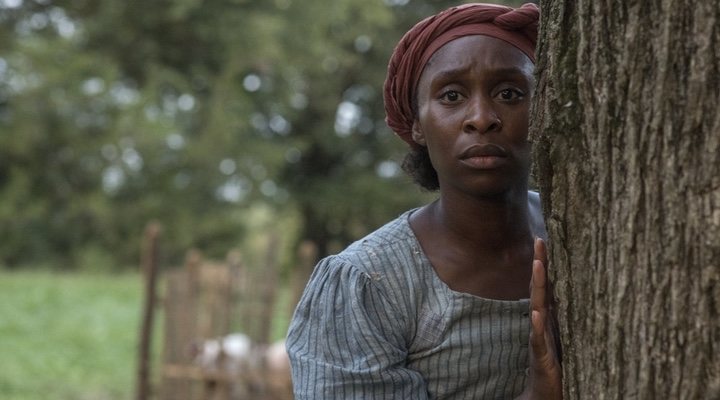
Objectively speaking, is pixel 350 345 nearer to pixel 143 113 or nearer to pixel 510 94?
pixel 510 94

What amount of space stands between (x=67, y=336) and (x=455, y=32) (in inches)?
411

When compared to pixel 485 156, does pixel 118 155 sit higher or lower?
higher

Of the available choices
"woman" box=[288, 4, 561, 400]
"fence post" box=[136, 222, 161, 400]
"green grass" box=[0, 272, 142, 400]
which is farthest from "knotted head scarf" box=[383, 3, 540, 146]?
"green grass" box=[0, 272, 142, 400]

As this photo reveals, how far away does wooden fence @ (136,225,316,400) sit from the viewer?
787 cm

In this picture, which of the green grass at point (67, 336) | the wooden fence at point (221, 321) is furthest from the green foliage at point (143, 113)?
the wooden fence at point (221, 321)

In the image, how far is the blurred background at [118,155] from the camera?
1112 cm

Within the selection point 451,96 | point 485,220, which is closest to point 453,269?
point 485,220

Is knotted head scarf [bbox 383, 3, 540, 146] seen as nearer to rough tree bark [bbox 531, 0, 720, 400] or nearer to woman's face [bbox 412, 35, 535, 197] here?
woman's face [bbox 412, 35, 535, 197]

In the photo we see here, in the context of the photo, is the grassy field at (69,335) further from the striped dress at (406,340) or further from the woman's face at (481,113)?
the woman's face at (481,113)

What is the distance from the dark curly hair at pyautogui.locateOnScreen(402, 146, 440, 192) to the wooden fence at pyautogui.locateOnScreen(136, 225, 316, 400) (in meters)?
5.01

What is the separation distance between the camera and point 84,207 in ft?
47.4

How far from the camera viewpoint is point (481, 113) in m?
2.32

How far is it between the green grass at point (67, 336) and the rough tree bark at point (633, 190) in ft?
27.8

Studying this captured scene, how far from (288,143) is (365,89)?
267cm
